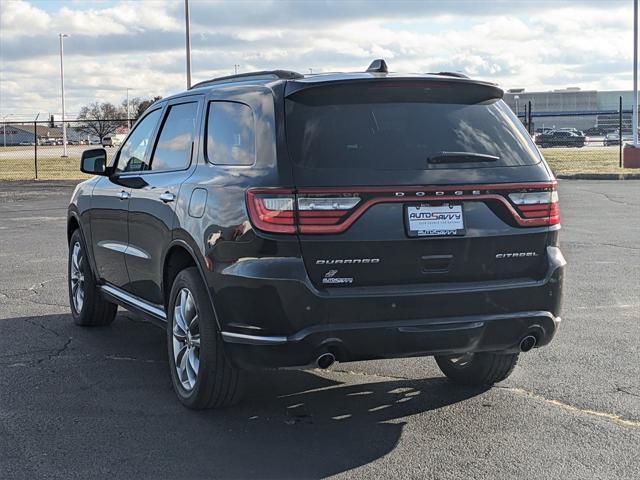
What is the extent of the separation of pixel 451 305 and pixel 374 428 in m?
0.85

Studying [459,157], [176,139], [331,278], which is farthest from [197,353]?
[459,157]

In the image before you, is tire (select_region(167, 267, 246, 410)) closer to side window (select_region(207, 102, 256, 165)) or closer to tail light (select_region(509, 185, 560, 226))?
side window (select_region(207, 102, 256, 165))

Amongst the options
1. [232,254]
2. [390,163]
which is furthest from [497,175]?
[232,254]

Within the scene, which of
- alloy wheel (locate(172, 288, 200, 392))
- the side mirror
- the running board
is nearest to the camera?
alloy wheel (locate(172, 288, 200, 392))

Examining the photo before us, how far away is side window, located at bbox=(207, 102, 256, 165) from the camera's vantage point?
5023 millimetres

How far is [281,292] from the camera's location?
460 centimetres

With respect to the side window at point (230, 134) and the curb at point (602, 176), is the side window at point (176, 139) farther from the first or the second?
Answer: the curb at point (602, 176)

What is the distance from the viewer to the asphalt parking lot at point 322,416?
4473 mm

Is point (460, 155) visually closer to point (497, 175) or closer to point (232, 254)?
point (497, 175)

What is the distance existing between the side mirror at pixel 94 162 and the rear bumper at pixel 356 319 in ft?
8.96

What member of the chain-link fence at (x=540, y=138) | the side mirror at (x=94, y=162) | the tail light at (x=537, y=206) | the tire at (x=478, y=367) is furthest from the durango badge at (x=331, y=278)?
the chain-link fence at (x=540, y=138)

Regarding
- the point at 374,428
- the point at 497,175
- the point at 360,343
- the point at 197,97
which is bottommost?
the point at 374,428

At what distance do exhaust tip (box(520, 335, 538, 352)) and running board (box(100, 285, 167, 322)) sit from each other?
2281mm

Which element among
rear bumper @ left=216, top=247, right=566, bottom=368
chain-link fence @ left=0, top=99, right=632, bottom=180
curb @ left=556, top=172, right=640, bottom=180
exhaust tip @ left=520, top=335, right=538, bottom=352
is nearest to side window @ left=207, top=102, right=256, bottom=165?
rear bumper @ left=216, top=247, right=566, bottom=368
